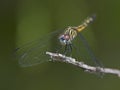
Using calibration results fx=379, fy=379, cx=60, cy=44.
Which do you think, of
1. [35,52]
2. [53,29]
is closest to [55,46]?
[35,52]

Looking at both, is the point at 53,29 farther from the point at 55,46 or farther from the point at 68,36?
the point at 68,36

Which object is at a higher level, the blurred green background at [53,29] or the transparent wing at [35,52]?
the blurred green background at [53,29]

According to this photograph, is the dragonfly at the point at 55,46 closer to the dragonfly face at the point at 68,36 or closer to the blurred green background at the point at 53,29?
the dragonfly face at the point at 68,36

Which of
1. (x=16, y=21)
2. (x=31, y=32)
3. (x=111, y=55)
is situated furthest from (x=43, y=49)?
(x=111, y=55)

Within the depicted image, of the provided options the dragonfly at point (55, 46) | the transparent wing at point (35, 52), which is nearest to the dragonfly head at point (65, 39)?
the dragonfly at point (55, 46)

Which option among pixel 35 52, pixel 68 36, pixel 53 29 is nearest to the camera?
pixel 68 36

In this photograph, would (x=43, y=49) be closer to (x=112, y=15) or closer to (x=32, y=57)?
(x=32, y=57)
